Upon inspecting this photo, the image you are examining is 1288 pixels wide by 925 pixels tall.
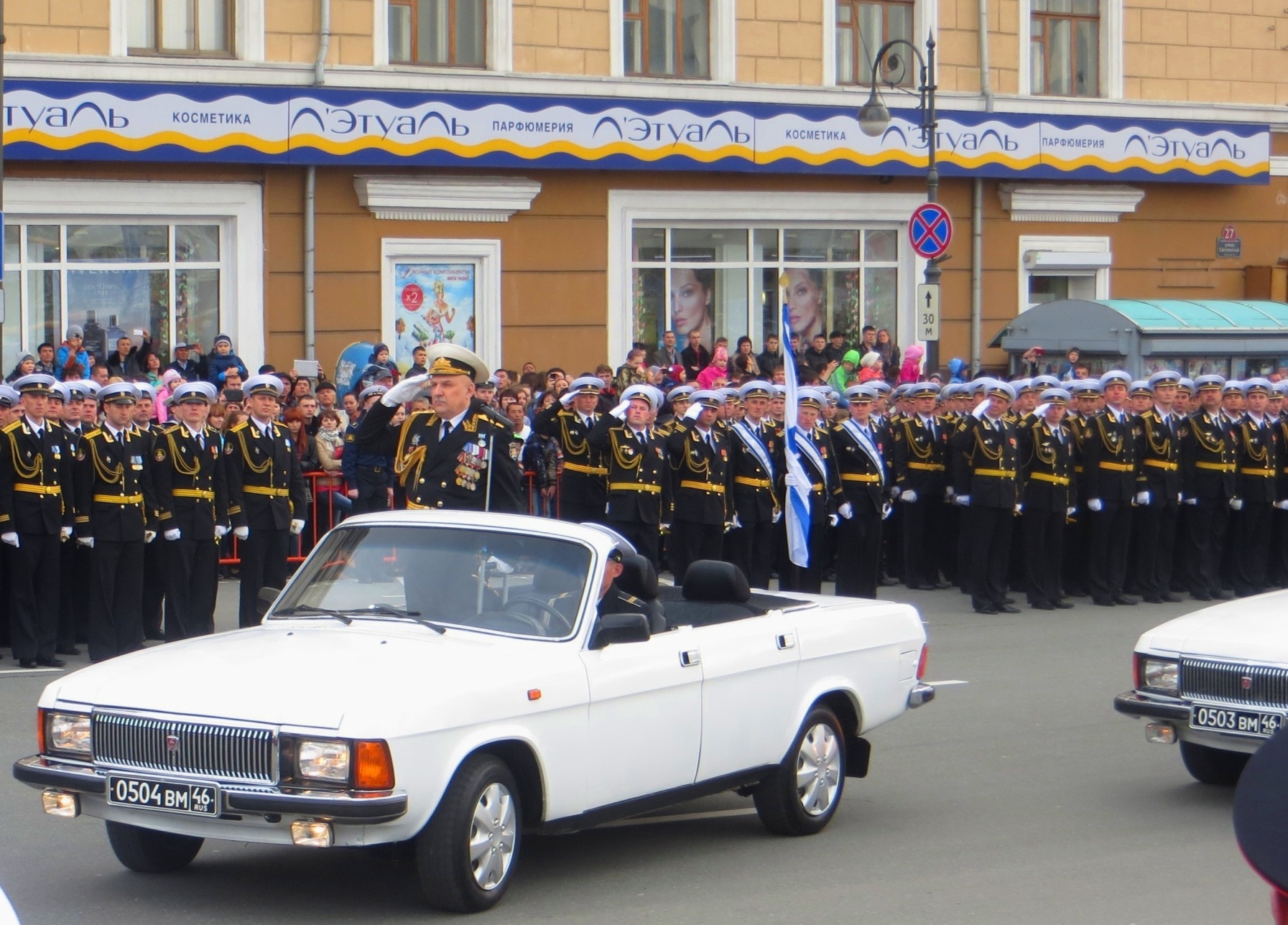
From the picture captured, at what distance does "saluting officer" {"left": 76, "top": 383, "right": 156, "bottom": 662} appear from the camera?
12.9 metres

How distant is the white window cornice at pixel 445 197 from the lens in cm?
2261

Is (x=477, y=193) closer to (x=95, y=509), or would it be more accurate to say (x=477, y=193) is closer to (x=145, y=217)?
(x=145, y=217)

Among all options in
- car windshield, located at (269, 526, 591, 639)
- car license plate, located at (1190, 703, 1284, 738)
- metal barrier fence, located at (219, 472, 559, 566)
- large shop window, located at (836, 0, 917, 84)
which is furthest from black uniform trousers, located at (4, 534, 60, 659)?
large shop window, located at (836, 0, 917, 84)

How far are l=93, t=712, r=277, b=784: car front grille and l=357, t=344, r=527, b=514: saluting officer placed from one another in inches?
130

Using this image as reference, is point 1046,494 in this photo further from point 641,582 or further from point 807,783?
point 641,582

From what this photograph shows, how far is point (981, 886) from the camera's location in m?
7.29

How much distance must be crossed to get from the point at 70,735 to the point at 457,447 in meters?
3.39

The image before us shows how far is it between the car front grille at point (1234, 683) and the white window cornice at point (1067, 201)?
1897cm

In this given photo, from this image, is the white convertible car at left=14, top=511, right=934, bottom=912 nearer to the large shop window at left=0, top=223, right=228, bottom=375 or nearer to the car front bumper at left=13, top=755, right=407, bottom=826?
the car front bumper at left=13, top=755, right=407, bottom=826

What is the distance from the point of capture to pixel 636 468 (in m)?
14.7

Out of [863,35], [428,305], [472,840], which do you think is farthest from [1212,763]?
[863,35]

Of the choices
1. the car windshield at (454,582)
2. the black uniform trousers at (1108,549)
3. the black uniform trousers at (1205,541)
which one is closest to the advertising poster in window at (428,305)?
the black uniform trousers at (1108,549)

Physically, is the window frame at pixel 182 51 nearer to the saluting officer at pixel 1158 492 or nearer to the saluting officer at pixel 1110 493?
the saluting officer at pixel 1110 493

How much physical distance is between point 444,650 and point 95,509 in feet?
22.2
